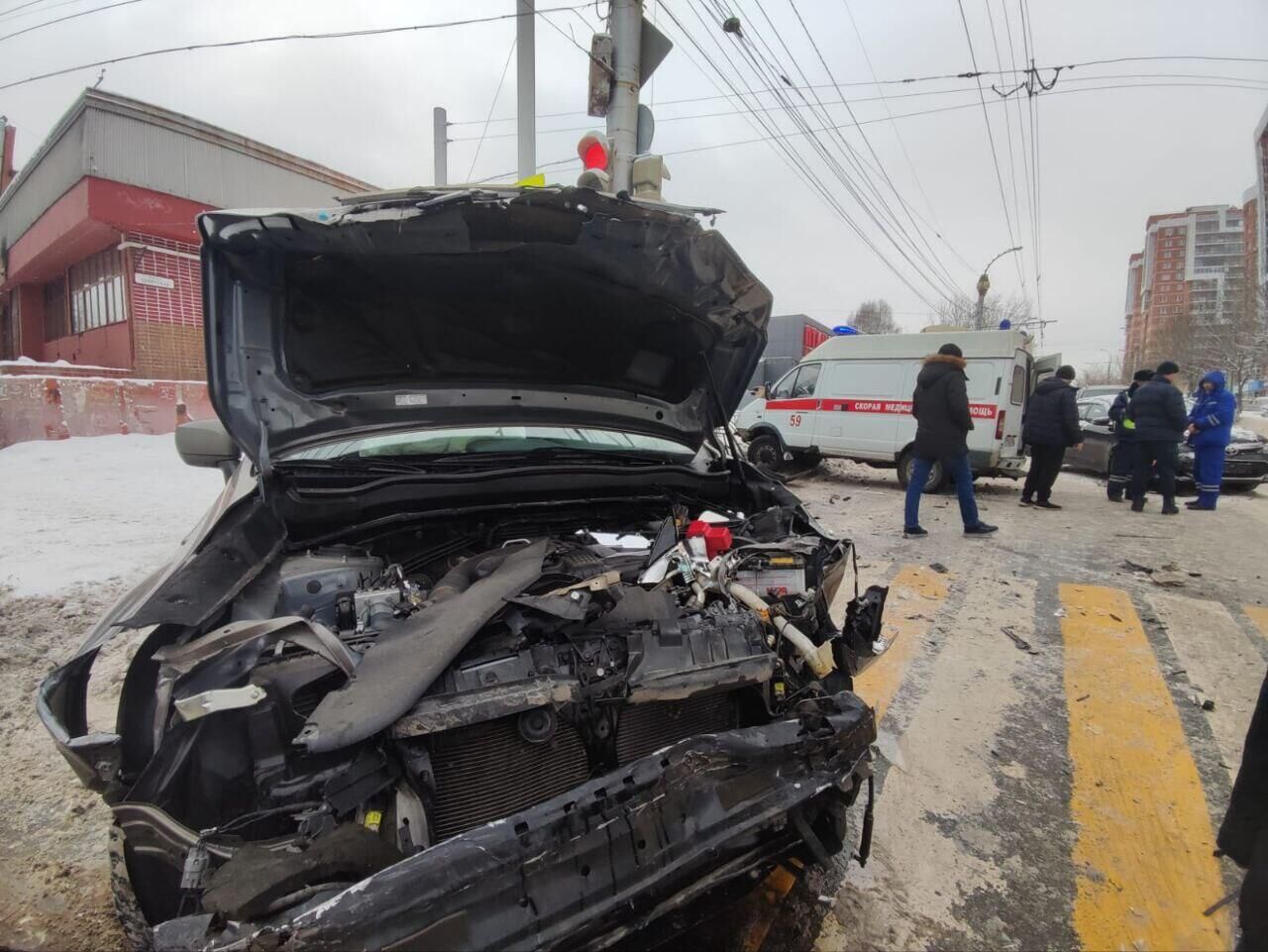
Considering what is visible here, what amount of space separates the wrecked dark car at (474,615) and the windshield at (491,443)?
1 cm

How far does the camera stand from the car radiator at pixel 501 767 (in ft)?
5.34

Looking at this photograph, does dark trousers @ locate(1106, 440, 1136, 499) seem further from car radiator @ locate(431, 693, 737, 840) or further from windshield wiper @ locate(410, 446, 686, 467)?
car radiator @ locate(431, 693, 737, 840)

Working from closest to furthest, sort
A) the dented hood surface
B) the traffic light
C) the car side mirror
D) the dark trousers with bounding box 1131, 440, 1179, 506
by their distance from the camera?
the dented hood surface
the car side mirror
the traffic light
the dark trousers with bounding box 1131, 440, 1179, 506

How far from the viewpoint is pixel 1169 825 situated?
2.37m

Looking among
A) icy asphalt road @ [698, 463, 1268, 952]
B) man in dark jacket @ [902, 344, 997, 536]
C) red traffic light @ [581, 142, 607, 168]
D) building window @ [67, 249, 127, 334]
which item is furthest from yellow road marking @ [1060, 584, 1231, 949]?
building window @ [67, 249, 127, 334]

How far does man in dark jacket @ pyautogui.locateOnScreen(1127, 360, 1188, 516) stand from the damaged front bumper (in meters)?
7.95

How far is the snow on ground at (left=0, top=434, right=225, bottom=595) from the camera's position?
16.0 feet

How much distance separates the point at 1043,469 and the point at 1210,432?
6.40ft

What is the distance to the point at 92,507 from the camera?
6.63m

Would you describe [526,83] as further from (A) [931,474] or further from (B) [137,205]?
(B) [137,205]

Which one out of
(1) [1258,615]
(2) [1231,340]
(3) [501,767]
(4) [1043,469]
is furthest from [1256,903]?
(2) [1231,340]

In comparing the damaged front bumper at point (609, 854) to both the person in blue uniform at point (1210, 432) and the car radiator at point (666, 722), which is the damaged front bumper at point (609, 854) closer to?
the car radiator at point (666, 722)

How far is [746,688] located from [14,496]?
28.2 feet

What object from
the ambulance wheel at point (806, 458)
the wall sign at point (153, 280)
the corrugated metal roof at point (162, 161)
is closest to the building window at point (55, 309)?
the corrugated metal roof at point (162, 161)
